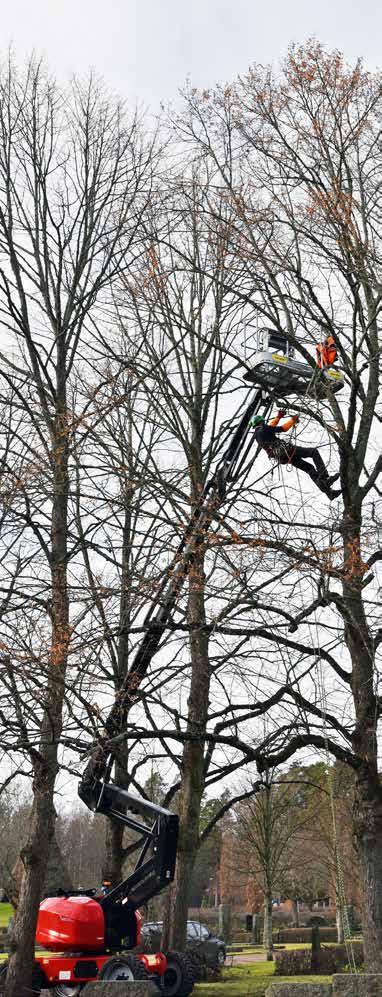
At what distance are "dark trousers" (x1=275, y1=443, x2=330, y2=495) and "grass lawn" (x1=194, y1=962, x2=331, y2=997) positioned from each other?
20.3ft

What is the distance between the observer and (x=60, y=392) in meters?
12.5

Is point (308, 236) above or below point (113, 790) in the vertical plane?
above

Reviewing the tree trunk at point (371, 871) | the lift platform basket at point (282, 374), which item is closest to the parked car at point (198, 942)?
the tree trunk at point (371, 871)

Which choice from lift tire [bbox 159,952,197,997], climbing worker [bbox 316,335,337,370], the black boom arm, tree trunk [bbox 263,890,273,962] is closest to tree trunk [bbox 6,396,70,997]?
the black boom arm

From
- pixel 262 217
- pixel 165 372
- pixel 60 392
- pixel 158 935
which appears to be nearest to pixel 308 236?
pixel 262 217

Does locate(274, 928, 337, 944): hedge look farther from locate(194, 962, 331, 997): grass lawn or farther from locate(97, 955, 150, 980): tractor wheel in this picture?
locate(97, 955, 150, 980): tractor wheel

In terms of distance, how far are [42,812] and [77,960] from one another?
187 cm

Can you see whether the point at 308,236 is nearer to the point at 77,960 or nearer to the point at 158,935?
the point at 77,960

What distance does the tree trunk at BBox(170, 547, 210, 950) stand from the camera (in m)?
11.6

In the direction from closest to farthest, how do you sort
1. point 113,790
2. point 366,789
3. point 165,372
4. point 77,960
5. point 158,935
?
point 366,789, point 77,960, point 113,790, point 165,372, point 158,935

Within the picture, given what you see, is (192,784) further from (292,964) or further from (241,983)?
(292,964)

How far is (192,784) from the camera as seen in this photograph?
39.0 ft

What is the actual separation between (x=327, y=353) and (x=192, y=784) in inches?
244

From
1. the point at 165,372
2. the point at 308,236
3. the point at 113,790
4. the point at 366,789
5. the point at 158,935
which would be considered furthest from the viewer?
the point at 158,935
